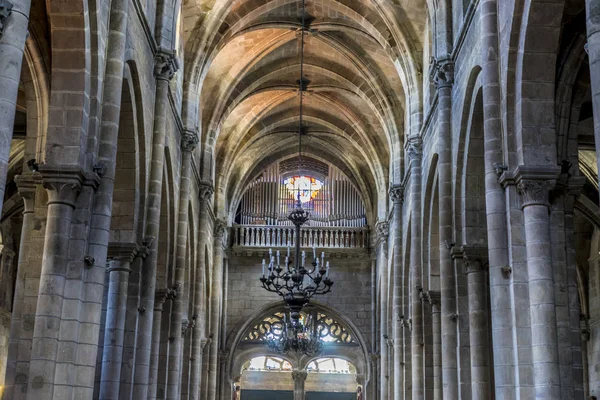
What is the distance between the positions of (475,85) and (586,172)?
9.96 metres

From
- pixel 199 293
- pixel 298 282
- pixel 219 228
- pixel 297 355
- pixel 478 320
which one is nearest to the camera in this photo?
pixel 478 320

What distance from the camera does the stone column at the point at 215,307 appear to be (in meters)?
33.1

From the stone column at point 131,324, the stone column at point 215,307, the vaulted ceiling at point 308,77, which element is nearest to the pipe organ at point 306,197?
the vaulted ceiling at point 308,77

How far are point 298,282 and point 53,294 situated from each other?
10.3 meters

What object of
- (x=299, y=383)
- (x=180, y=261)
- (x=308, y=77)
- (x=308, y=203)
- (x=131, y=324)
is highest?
(x=308, y=77)

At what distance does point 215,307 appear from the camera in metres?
33.6

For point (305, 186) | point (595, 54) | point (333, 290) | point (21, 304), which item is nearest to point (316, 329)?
point (333, 290)

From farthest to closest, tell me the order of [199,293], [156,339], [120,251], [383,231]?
1. [383,231]
2. [199,293]
3. [156,339]
4. [120,251]

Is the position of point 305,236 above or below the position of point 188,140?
above

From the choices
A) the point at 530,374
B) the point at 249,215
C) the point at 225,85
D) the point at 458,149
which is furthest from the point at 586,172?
the point at 249,215

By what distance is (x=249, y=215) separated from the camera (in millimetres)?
38812

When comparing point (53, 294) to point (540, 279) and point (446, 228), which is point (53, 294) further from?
point (446, 228)

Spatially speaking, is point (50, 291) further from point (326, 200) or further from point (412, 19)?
point (326, 200)

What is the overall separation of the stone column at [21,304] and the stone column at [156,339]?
642cm
